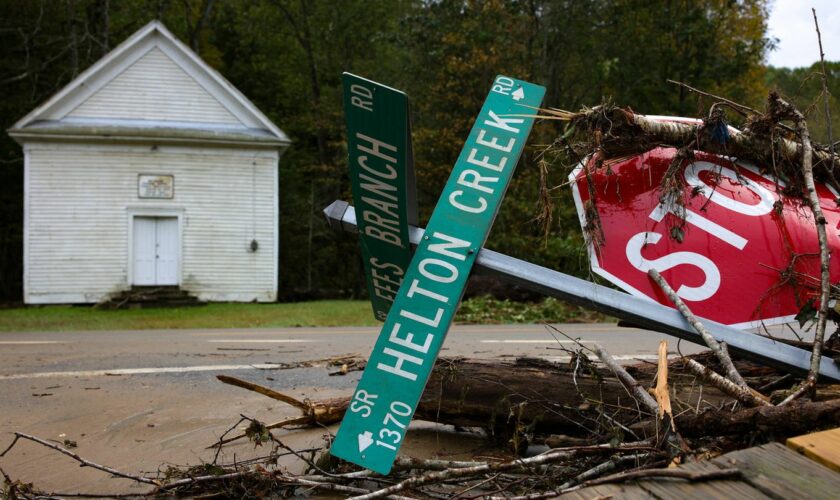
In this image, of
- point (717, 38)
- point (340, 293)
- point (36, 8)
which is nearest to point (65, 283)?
point (340, 293)

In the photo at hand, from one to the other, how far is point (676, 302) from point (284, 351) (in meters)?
5.81

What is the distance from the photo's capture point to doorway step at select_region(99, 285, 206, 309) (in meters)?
22.0

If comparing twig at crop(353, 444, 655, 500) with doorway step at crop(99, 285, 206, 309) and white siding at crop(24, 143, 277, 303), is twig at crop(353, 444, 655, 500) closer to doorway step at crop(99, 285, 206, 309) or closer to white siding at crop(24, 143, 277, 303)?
doorway step at crop(99, 285, 206, 309)

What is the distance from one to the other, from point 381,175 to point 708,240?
1.24m

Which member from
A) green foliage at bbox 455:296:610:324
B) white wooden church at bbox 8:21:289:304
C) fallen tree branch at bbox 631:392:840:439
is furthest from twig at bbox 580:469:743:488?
white wooden church at bbox 8:21:289:304

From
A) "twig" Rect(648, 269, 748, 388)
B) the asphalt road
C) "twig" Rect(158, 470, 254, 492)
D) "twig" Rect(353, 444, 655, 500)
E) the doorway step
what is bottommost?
the doorway step

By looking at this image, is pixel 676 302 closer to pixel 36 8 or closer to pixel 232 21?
pixel 36 8

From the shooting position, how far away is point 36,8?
32.7m

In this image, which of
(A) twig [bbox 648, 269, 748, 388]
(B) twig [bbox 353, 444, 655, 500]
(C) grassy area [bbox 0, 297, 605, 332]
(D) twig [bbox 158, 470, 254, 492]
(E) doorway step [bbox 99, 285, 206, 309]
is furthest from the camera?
(E) doorway step [bbox 99, 285, 206, 309]

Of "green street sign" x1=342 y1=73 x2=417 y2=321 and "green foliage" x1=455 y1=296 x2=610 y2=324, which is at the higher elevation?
"green street sign" x1=342 y1=73 x2=417 y2=321

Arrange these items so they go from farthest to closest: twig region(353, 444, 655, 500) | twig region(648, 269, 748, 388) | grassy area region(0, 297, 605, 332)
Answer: grassy area region(0, 297, 605, 332) < twig region(648, 269, 748, 388) < twig region(353, 444, 655, 500)

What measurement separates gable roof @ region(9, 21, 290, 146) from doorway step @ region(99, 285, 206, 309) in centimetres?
458

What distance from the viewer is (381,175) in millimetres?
2375

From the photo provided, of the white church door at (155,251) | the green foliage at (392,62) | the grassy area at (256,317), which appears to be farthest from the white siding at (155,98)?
the green foliage at (392,62)
